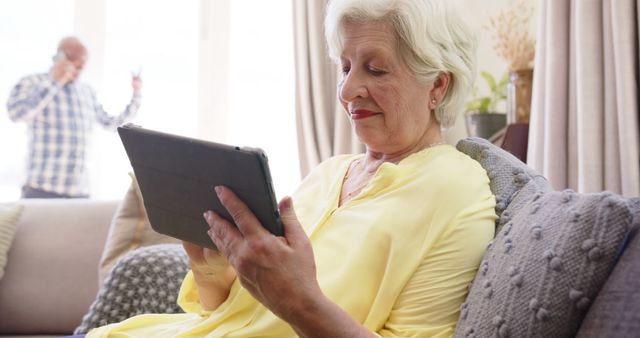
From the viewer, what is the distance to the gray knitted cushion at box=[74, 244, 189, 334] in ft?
5.98

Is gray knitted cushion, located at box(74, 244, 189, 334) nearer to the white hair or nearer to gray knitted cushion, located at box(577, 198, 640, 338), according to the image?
the white hair

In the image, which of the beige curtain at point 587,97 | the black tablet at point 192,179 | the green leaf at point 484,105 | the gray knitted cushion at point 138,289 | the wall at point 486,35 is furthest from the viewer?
the wall at point 486,35

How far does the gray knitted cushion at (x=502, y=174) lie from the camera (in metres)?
1.21

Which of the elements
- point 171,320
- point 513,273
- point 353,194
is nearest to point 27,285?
point 171,320

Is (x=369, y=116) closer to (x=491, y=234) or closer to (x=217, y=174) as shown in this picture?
(x=491, y=234)

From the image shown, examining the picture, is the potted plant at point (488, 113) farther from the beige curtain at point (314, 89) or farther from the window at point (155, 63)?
the window at point (155, 63)

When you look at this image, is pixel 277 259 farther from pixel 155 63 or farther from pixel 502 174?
pixel 155 63

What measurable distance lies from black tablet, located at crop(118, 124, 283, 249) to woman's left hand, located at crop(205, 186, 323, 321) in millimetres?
13

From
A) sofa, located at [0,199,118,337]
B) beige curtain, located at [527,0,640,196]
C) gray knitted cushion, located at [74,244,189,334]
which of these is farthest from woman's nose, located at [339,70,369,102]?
sofa, located at [0,199,118,337]

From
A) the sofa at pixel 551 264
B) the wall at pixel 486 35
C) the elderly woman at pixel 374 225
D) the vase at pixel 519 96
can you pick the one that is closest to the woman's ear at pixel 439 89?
the elderly woman at pixel 374 225

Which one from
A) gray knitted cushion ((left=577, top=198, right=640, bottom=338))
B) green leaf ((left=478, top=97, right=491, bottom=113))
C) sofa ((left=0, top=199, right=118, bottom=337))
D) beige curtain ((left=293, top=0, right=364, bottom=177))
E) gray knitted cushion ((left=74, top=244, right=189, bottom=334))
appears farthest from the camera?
beige curtain ((left=293, top=0, right=364, bottom=177))

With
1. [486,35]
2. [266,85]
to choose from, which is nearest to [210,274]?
[486,35]

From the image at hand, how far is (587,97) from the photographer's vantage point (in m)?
2.26

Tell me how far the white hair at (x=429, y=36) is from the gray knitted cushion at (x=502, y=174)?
0.35ft
